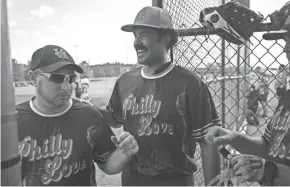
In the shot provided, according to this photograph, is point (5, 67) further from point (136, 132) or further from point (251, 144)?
point (251, 144)

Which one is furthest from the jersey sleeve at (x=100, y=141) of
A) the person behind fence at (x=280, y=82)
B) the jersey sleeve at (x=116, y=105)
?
the person behind fence at (x=280, y=82)

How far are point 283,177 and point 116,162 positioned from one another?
1.02m

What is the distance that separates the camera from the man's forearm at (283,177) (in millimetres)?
1433

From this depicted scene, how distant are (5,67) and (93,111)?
1296 mm

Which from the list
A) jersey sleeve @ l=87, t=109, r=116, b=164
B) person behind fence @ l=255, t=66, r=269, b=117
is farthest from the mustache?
person behind fence @ l=255, t=66, r=269, b=117

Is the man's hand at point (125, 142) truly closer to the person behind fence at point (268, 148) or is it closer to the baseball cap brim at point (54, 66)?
the person behind fence at point (268, 148)

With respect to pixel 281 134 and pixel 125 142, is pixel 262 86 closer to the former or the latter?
pixel 281 134

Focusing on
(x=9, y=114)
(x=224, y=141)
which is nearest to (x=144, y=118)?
(x=224, y=141)

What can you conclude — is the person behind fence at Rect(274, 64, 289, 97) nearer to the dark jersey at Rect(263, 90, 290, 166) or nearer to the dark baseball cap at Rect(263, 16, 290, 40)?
the dark jersey at Rect(263, 90, 290, 166)

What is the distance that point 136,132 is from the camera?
2018 millimetres

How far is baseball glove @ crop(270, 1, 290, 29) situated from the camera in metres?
1.75

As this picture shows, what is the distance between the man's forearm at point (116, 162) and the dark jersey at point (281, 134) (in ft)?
2.97

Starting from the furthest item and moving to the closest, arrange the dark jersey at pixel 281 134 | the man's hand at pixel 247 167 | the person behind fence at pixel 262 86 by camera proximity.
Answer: the person behind fence at pixel 262 86, the dark jersey at pixel 281 134, the man's hand at pixel 247 167

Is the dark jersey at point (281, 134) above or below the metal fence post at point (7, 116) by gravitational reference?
below
